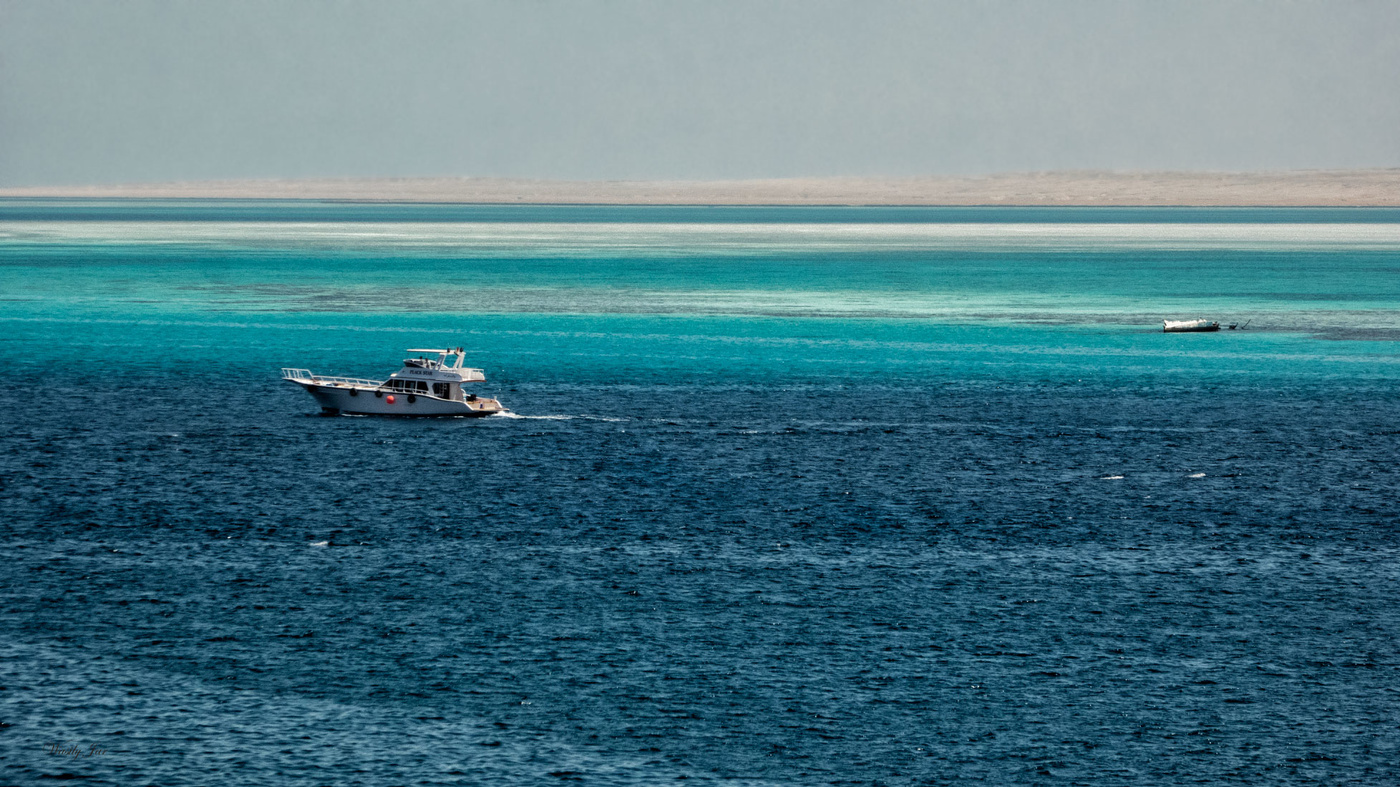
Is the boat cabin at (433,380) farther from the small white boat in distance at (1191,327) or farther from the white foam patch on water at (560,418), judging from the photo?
the small white boat in distance at (1191,327)

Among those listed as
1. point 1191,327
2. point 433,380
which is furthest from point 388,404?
point 1191,327

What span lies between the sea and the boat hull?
79 centimetres

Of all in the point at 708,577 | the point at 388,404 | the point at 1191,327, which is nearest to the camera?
the point at 708,577

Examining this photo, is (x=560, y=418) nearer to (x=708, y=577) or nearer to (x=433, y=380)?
(x=433, y=380)

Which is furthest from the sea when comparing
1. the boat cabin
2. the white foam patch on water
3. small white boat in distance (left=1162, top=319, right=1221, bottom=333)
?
small white boat in distance (left=1162, top=319, right=1221, bottom=333)

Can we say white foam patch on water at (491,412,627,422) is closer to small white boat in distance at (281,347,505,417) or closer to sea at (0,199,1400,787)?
sea at (0,199,1400,787)

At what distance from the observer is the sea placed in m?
38.1

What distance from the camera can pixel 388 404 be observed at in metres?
91.0

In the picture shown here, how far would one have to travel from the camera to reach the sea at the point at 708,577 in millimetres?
38094

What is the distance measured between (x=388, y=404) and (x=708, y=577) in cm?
4165

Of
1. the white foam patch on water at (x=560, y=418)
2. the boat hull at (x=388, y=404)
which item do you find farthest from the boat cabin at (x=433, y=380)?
the white foam patch on water at (x=560, y=418)

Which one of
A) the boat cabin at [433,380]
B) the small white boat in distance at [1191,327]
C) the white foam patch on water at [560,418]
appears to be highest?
the small white boat in distance at [1191,327]

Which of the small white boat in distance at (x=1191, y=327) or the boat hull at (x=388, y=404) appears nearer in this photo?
the boat hull at (x=388, y=404)

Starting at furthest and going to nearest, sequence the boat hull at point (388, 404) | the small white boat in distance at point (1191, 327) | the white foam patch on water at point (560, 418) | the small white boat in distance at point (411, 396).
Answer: the small white boat in distance at point (1191, 327) < the small white boat in distance at point (411, 396) < the boat hull at point (388, 404) < the white foam patch on water at point (560, 418)
